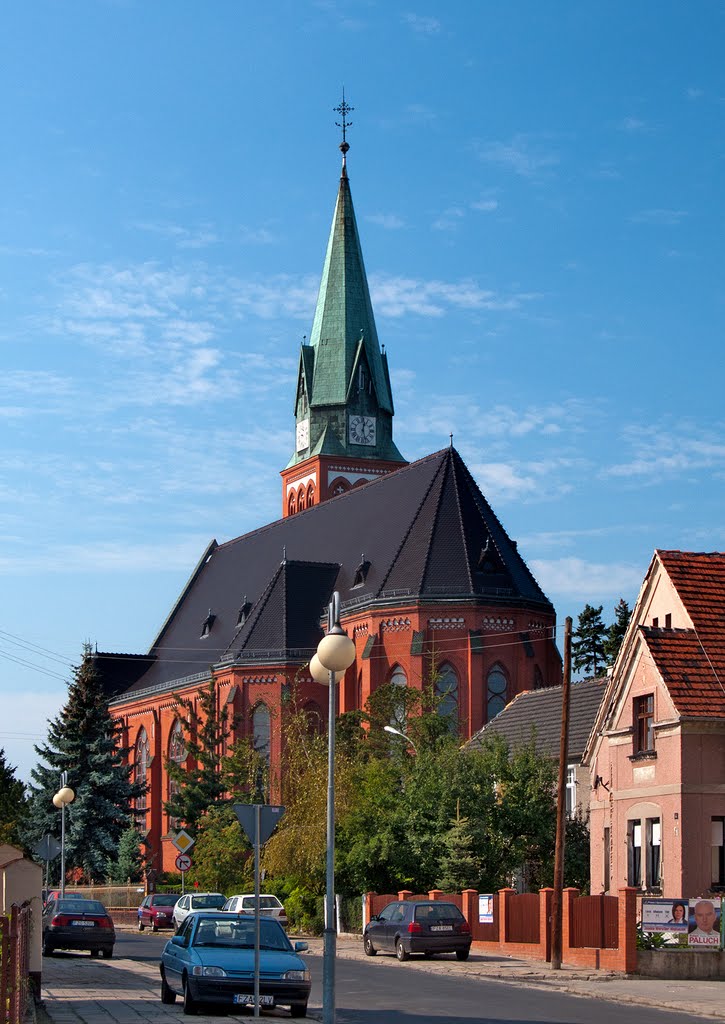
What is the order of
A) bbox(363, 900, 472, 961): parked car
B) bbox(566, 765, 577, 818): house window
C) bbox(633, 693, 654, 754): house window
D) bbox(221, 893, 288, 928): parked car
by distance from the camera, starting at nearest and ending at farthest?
bbox(363, 900, 472, 961): parked car → bbox(633, 693, 654, 754): house window → bbox(221, 893, 288, 928): parked car → bbox(566, 765, 577, 818): house window

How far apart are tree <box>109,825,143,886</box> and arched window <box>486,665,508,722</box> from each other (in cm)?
1739

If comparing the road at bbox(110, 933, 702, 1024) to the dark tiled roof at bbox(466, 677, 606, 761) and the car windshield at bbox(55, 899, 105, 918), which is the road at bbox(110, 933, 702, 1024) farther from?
the dark tiled roof at bbox(466, 677, 606, 761)

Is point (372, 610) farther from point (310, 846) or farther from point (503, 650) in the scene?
point (310, 846)

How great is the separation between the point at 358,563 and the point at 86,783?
51.5 feet

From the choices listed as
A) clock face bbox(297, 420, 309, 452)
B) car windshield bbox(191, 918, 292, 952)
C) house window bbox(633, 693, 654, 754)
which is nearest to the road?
car windshield bbox(191, 918, 292, 952)

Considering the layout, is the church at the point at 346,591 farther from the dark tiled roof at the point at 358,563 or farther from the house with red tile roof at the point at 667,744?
the house with red tile roof at the point at 667,744

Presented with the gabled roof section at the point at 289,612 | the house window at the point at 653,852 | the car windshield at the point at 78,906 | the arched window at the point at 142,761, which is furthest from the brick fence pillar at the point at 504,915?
the arched window at the point at 142,761

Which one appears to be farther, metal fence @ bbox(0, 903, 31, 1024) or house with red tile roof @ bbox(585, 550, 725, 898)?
house with red tile roof @ bbox(585, 550, 725, 898)

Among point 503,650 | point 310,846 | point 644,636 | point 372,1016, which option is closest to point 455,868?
point 310,846

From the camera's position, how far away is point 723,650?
3275 cm

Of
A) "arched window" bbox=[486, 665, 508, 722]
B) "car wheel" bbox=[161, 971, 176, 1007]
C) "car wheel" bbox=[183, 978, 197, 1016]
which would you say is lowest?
"car wheel" bbox=[161, 971, 176, 1007]

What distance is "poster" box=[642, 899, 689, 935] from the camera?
90.9ft

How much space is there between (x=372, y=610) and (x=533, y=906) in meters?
34.2

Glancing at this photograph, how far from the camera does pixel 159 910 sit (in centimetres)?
4794
